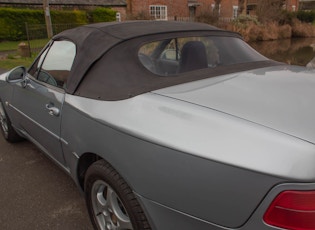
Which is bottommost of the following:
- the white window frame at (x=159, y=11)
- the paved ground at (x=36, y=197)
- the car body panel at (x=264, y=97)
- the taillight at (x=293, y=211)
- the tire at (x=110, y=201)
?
the paved ground at (x=36, y=197)

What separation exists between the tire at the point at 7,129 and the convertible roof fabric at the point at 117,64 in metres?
1.79

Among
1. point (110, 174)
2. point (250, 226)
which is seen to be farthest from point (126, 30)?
point (250, 226)

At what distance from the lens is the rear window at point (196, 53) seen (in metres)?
2.63

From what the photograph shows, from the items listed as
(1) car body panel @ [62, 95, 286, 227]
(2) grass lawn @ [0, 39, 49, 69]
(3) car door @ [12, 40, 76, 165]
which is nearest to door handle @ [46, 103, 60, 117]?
(3) car door @ [12, 40, 76, 165]

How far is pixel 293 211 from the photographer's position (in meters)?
1.27

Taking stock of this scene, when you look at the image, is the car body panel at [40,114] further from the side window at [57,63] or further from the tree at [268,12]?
the tree at [268,12]

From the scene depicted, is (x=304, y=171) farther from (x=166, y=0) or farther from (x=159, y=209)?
(x=166, y=0)

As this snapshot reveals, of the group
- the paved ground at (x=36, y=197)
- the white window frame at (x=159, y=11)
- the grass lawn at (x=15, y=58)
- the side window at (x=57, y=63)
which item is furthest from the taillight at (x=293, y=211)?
the white window frame at (x=159, y=11)

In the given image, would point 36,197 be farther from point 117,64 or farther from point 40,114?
point 117,64

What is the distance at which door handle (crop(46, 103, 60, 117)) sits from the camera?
7.99 ft

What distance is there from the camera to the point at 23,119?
10.8ft

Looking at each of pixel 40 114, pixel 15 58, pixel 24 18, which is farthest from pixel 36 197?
pixel 24 18

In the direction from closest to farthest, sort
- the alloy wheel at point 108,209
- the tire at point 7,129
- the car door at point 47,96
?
the alloy wheel at point 108,209 → the car door at point 47,96 → the tire at point 7,129

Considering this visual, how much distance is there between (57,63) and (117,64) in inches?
33.7
